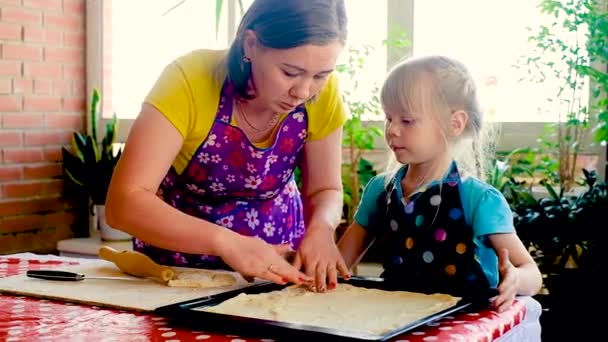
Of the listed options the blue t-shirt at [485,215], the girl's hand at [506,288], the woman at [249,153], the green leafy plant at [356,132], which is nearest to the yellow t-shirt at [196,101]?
the woman at [249,153]

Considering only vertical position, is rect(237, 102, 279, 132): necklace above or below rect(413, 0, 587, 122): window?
below

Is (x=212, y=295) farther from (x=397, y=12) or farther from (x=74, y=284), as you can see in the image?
(x=397, y=12)

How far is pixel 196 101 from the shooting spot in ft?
5.61

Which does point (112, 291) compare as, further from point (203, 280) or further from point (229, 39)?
point (229, 39)

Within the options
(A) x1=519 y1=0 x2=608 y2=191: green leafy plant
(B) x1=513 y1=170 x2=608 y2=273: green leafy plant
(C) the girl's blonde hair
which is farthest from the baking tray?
(A) x1=519 y1=0 x2=608 y2=191: green leafy plant

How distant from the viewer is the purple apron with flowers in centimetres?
179

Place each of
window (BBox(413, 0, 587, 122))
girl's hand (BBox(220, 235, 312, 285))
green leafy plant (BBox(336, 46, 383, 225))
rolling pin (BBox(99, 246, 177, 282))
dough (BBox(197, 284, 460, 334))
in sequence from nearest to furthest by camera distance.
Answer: dough (BBox(197, 284, 460, 334)) → girl's hand (BBox(220, 235, 312, 285)) → rolling pin (BBox(99, 246, 177, 282)) → window (BBox(413, 0, 587, 122)) → green leafy plant (BBox(336, 46, 383, 225))

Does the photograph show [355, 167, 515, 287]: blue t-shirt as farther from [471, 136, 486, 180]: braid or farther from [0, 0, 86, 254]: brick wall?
[0, 0, 86, 254]: brick wall

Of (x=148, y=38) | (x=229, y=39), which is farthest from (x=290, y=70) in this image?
(x=148, y=38)

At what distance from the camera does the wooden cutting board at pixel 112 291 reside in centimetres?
138

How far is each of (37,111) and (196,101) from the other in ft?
8.15

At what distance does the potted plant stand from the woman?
2.07 m

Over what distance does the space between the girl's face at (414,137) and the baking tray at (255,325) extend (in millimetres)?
502

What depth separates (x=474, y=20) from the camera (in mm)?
3455
